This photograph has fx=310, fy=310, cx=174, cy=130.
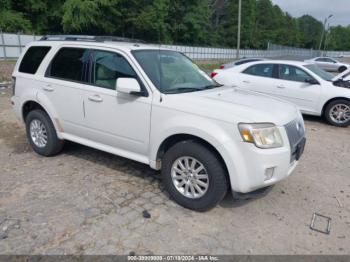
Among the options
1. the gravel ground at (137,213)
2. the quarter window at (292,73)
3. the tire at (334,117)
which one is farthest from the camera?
the quarter window at (292,73)

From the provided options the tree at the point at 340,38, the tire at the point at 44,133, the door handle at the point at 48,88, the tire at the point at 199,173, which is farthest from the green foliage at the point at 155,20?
the tree at the point at 340,38

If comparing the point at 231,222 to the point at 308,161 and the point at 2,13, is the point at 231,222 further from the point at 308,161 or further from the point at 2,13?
the point at 2,13

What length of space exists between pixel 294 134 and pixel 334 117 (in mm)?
5200

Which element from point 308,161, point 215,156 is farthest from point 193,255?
point 308,161

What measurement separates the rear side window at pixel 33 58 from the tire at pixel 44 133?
67 centimetres

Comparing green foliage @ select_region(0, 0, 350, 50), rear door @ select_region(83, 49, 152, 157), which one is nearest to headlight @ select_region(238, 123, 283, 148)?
rear door @ select_region(83, 49, 152, 157)

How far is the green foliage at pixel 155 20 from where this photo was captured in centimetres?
3662

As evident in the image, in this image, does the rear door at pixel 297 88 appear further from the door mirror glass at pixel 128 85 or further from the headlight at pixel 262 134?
the door mirror glass at pixel 128 85

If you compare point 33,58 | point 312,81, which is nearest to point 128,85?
point 33,58

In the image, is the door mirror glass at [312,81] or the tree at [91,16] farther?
the tree at [91,16]

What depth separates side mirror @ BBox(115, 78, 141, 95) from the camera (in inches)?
141

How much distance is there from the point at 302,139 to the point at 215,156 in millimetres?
1207

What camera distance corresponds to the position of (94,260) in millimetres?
2768

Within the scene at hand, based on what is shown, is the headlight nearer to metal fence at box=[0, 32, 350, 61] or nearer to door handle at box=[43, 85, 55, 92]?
metal fence at box=[0, 32, 350, 61]
